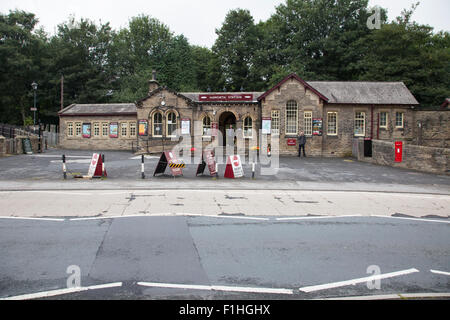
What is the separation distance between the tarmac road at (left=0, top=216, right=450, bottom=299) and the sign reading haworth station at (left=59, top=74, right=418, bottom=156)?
21836mm

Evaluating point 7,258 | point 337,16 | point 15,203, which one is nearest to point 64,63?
point 337,16

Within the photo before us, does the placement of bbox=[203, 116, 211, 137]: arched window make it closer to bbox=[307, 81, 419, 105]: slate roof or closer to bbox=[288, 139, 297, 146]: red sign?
bbox=[288, 139, 297, 146]: red sign

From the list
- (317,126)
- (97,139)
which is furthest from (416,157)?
(97,139)

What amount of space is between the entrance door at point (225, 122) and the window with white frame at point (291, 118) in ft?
17.8

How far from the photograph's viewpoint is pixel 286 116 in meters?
30.8

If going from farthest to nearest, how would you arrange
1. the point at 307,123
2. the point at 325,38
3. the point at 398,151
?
the point at 325,38
the point at 307,123
the point at 398,151

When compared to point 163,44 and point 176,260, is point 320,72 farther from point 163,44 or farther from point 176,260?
point 176,260

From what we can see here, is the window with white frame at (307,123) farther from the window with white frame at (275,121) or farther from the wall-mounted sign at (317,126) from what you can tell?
the window with white frame at (275,121)

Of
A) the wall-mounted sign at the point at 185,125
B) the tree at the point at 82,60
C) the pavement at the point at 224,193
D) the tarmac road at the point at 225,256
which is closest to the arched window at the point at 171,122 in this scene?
the wall-mounted sign at the point at 185,125

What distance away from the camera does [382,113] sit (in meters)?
31.5

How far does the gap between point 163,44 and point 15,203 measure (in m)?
55.0

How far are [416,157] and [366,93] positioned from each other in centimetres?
1181

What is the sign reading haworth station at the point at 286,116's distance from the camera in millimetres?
30562

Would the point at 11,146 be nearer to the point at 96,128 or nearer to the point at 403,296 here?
the point at 96,128
